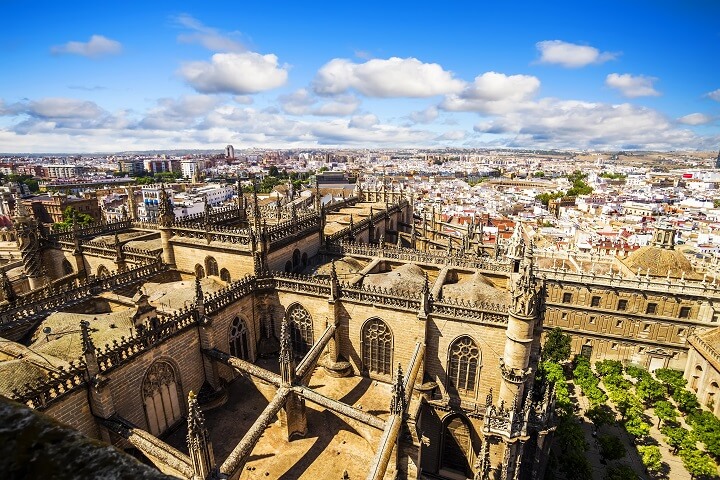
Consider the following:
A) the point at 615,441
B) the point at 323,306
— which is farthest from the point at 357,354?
the point at 615,441

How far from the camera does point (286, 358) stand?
790 inches

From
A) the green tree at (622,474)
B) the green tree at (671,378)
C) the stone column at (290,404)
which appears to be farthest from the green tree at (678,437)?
the stone column at (290,404)

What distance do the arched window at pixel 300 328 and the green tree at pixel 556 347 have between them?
3188cm

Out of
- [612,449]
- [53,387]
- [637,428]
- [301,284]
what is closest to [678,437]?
[637,428]

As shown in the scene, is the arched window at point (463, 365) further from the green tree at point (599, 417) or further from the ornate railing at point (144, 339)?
the green tree at point (599, 417)

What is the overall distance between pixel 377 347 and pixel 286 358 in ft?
22.8

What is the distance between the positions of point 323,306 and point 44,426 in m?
22.4

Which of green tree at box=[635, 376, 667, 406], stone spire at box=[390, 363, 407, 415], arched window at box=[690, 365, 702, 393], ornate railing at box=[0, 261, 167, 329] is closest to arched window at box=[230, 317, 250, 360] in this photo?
ornate railing at box=[0, 261, 167, 329]

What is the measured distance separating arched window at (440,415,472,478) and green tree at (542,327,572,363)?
2518 centimetres

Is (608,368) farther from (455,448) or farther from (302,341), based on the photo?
(302,341)

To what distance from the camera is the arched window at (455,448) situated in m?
24.1

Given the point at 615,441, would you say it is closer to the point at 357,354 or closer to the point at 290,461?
the point at 357,354

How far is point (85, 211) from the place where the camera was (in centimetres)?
10612

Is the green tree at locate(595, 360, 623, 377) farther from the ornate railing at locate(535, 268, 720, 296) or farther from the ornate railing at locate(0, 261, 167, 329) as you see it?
the ornate railing at locate(0, 261, 167, 329)
